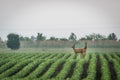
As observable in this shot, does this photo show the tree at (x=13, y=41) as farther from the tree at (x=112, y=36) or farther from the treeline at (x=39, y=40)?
the tree at (x=112, y=36)

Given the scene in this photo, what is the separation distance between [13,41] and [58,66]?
5.36 feet

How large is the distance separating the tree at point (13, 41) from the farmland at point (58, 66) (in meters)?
0.25

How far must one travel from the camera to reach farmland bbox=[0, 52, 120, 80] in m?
7.32

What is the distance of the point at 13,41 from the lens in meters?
8.34

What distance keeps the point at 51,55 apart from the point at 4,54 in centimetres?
151

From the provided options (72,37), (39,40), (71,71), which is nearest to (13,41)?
(39,40)

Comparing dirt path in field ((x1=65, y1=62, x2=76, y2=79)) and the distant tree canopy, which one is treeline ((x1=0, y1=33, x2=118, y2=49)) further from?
dirt path in field ((x1=65, y1=62, x2=76, y2=79))

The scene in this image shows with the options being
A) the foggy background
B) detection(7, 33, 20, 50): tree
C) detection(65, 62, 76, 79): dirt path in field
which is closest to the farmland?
detection(65, 62, 76, 79): dirt path in field

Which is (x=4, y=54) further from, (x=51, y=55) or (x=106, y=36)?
(x=106, y=36)

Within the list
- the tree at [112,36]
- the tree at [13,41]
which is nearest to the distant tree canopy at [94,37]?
the tree at [112,36]

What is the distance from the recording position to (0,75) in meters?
7.30

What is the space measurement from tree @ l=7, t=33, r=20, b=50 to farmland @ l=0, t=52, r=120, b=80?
10.0 inches

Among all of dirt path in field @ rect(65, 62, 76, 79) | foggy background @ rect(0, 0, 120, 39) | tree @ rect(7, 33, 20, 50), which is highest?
foggy background @ rect(0, 0, 120, 39)

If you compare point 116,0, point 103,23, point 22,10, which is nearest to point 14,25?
point 22,10
